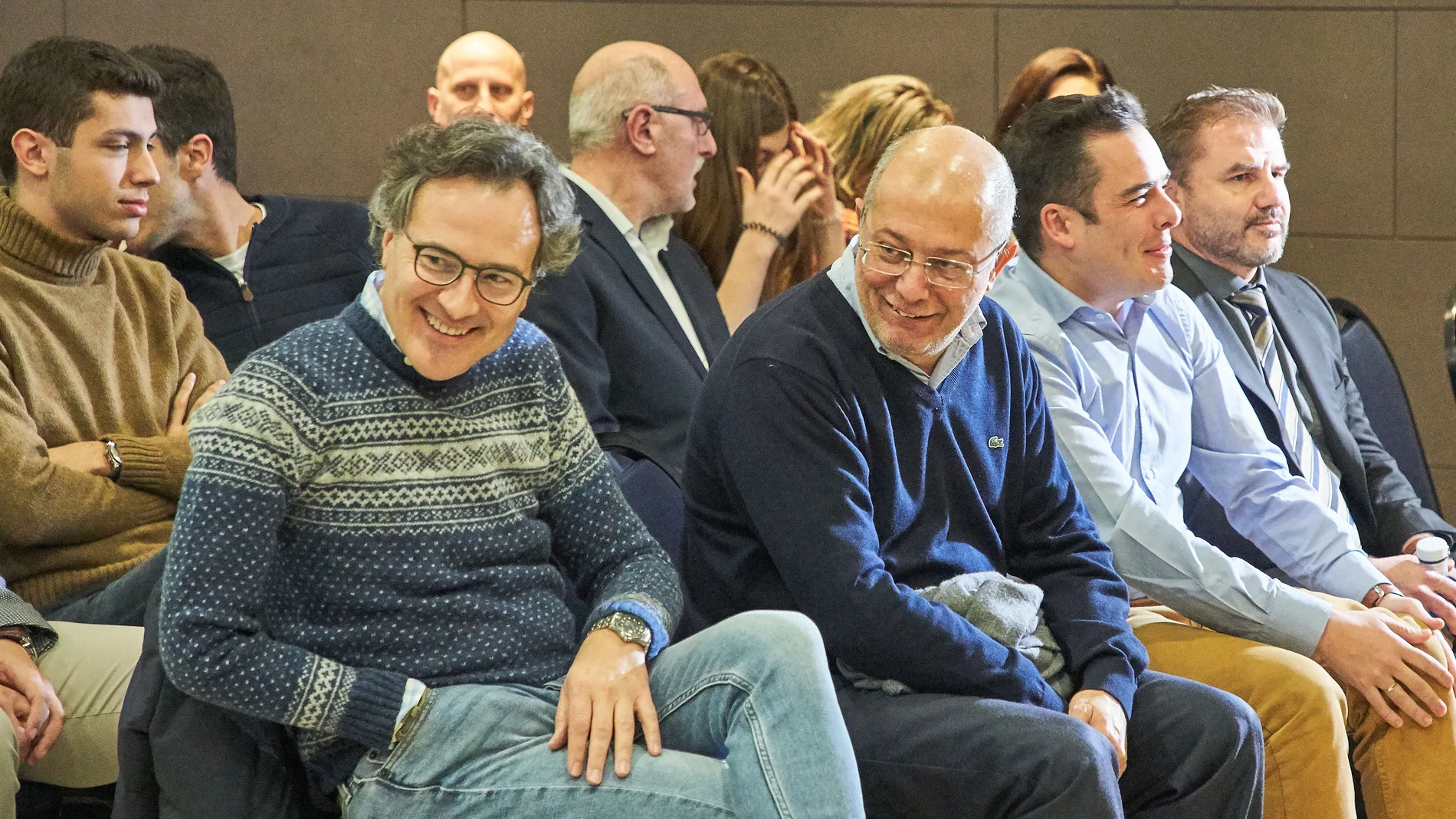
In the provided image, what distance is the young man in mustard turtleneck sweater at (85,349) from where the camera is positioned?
215 cm

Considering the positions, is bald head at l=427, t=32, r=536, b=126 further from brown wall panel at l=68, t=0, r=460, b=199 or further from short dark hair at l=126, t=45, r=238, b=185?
short dark hair at l=126, t=45, r=238, b=185

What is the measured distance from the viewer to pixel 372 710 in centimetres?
154

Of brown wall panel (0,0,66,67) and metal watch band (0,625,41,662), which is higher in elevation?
brown wall panel (0,0,66,67)

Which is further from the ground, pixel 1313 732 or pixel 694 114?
pixel 694 114

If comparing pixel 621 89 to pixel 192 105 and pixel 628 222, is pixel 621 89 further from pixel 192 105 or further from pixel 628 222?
pixel 192 105

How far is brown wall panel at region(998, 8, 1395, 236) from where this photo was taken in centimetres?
404

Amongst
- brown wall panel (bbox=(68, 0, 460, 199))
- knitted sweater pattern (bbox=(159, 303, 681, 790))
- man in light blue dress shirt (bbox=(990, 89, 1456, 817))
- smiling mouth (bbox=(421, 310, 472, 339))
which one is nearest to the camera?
knitted sweater pattern (bbox=(159, 303, 681, 790))

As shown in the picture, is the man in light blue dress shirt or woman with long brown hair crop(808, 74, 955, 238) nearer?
the man in light blue dress shirt

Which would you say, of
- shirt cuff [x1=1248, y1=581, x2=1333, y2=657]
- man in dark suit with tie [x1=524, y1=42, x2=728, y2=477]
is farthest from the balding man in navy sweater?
man in dark suit with tie [x1=524, y1=42, x2=728, y2=477]

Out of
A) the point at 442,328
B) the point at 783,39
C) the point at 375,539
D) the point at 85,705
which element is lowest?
the point at 85,705

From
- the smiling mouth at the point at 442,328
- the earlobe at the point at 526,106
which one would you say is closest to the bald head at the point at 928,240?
the smiling mouth at the point at 442,328

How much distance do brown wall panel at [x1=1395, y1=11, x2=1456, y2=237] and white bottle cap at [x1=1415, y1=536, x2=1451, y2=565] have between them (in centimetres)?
175

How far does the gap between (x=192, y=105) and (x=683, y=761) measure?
2.02m

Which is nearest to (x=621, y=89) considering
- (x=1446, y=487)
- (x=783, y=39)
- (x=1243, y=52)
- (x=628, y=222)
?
(x=628, y=222)
